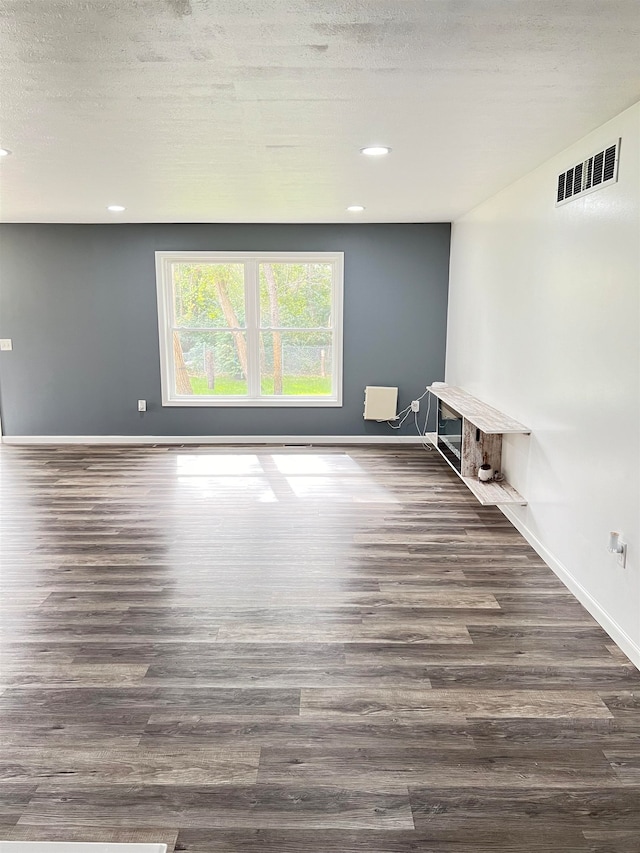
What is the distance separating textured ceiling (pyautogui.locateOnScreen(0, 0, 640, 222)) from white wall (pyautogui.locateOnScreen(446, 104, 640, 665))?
1.19 ft

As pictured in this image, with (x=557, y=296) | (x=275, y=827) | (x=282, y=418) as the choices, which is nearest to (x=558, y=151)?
(x=557, y=296)

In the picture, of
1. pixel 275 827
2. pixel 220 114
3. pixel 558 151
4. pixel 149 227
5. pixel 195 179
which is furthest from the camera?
pixel 149 227

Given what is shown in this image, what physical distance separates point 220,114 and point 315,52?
78cm

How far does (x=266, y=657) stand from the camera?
2611 mm

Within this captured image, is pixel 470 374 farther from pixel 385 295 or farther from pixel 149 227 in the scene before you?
pixel 149 227

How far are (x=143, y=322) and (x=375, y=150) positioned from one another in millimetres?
4007

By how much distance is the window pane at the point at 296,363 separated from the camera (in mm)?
6613

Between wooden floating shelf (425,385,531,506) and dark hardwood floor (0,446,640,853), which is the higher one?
wooden floating shelf (425,385,531,506)

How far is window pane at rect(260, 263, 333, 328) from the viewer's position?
21.3 feet

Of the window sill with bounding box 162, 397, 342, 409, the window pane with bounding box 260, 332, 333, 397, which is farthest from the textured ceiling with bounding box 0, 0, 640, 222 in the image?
the window sill with bounding box 162, 397, 342, 409

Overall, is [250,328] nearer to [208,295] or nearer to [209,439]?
[208,295]

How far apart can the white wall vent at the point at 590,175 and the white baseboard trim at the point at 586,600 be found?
6.71 ft

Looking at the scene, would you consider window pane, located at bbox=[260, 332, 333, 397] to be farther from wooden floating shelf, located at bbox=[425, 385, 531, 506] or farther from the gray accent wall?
wooden floating shelf, located at bbox=[425, 385, 531, 506]

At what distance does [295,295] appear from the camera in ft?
21.5
